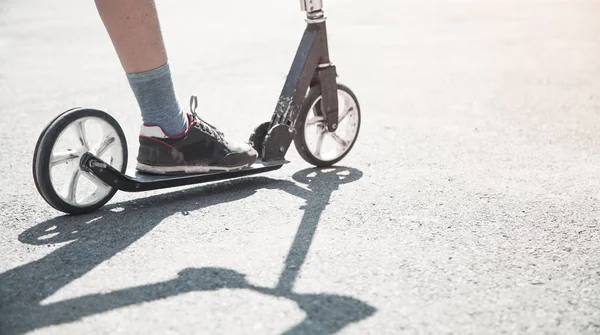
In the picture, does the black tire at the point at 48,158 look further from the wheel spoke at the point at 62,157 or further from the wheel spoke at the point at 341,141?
the wheel spoke at the point at 341,141

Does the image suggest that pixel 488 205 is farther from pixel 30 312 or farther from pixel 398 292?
pixel 30 312

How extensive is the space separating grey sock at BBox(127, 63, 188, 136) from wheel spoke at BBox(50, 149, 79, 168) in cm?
37

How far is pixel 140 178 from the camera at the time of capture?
3654 mm

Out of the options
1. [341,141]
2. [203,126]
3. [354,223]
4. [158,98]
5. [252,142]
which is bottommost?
[354,223]

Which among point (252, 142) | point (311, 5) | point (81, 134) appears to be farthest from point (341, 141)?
point (81, 134)

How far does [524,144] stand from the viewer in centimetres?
497

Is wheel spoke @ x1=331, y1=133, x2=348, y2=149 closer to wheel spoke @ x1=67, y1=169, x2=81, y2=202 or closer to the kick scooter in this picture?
the kick scooter

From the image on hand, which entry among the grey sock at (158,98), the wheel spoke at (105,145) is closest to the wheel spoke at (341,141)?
the grey sock at (158,98)

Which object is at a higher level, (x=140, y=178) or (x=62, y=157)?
(x=62, y=157)

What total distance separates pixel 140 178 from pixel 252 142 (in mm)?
775

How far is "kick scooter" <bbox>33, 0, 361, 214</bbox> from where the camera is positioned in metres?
3.43

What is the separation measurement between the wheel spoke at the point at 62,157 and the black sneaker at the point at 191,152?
34cm

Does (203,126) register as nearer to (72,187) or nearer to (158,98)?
(158,98)

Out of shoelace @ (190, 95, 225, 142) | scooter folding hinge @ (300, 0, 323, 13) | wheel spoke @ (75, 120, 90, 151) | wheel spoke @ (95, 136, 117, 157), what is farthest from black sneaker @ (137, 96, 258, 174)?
scooter folding hinge @ (300, 0, 323, 13)
